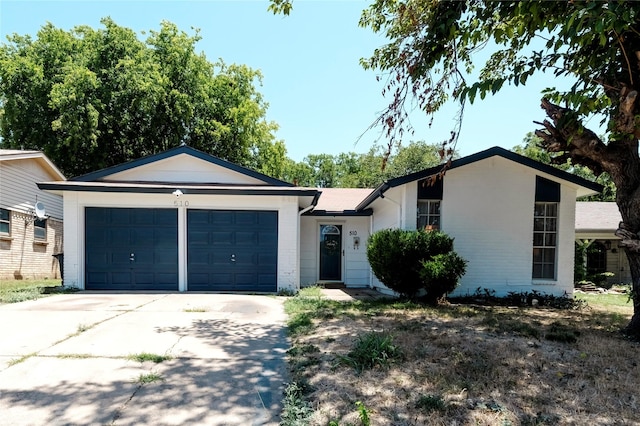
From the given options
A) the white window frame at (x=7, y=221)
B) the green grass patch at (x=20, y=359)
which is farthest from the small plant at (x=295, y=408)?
the white window frame at (x=7, y=221)

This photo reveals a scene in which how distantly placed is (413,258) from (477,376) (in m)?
4.64

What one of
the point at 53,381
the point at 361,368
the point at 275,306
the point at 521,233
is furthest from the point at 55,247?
the point at 521,233

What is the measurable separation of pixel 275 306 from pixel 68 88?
54.7ft

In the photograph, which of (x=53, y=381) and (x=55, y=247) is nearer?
(x=53, y=381)

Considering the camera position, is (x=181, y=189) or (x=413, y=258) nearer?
(x=413, y=258)

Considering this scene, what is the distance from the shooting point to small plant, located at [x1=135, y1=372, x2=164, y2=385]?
3.63 meters

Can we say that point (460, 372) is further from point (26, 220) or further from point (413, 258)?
point (26, 220)

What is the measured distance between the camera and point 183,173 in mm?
11062

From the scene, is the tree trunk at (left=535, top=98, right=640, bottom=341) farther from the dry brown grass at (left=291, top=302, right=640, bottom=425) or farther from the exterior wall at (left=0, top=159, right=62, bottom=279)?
the exterior wall at (left=0, top=159, right=62, bottom=279)

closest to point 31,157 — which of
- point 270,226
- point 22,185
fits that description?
point 22,185

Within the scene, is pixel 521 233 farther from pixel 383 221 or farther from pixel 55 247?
pixel 55 247

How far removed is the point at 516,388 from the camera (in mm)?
3539

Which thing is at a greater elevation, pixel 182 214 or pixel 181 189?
pixel 181 189

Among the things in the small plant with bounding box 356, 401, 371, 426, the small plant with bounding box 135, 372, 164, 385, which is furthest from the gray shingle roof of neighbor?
A: the small plant with bounding box 135, 372, 164, 385
